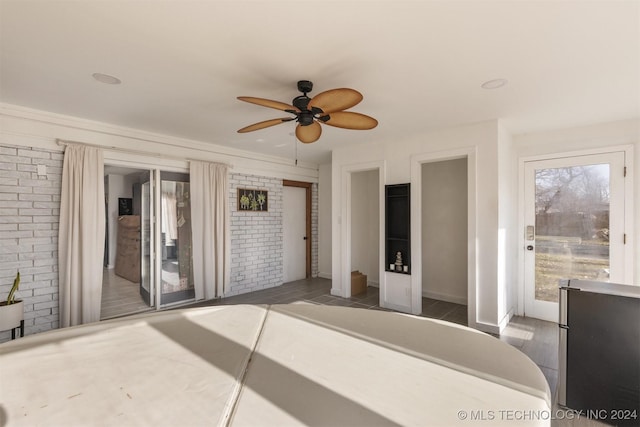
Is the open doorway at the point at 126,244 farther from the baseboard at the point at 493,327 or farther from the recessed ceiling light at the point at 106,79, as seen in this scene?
the baseboard at the point at 493,327

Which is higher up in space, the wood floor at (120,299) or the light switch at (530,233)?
the light switch at (530,233)

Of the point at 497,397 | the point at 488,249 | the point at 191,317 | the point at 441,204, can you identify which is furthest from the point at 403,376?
the point at 441,204

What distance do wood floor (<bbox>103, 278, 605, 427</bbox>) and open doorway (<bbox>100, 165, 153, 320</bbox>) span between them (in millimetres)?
178

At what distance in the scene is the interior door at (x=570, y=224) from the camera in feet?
11.1

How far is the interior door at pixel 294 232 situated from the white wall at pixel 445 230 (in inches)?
96.6

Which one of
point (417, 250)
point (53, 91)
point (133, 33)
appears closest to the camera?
point (133, 33)

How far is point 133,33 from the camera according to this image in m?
1.84

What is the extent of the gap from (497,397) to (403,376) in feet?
0.87

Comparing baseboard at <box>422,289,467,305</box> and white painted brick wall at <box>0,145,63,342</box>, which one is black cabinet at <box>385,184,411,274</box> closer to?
baseboard at <box>422,289,467,305</box>

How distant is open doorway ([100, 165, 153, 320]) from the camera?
426cm

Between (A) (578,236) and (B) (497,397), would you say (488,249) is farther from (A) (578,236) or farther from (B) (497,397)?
(B) (497,397)

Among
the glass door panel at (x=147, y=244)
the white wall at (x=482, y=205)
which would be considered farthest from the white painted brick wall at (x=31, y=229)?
the white wall at (x=482, y=205)

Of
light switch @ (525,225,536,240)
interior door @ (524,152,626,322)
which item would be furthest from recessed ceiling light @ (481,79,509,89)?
light switch @ (525,225,536,240)

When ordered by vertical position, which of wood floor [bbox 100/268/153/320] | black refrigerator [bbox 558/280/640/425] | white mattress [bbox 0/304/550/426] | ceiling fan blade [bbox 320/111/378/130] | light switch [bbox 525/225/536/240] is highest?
ceiling fan blade [bbox 320/111/378/130]
